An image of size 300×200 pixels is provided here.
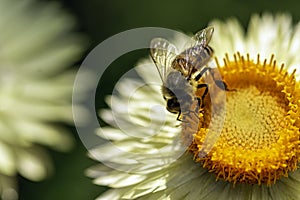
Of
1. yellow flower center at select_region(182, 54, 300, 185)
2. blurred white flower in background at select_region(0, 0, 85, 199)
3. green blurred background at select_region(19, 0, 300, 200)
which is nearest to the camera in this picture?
yellow flower center at select_region(182, 54, 300, 185)

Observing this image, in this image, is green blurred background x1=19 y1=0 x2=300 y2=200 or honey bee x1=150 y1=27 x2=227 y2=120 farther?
green blurred background x1=19 y1=0 x2=300 y2=200

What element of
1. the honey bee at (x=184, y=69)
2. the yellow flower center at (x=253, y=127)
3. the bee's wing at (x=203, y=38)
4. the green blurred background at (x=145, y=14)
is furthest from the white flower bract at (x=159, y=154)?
the green blurred background at (x=145, y=14)

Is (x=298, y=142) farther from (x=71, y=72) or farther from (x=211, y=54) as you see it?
(x=71, y=72)

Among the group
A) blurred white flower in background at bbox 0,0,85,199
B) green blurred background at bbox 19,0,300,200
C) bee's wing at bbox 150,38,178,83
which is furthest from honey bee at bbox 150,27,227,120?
green blurred background at bbox 19,0,300,200

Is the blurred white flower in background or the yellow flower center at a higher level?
the blurred white flower in background

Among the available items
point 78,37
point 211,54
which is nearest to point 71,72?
point 78,37

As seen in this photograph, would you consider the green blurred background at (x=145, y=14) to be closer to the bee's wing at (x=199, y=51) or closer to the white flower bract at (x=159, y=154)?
the white flower bract at (x=159, y=154)

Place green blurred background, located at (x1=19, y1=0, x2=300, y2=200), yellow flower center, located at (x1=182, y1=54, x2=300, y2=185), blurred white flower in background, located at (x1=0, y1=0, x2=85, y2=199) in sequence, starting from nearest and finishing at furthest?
yellow flower center, located at (x1=182, y1=54, x2=300, y2=185) → blurred white flower in background, located at (x1=0, y1=0, x2=85, y2=199) → green blurred background, located at (x1=19, y1=0, x2=300, y2=200)

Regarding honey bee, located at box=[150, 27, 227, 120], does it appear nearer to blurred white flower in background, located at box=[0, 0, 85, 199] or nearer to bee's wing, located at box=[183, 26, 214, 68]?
bee's wing, located at box=[183, 26, 214, 68]
